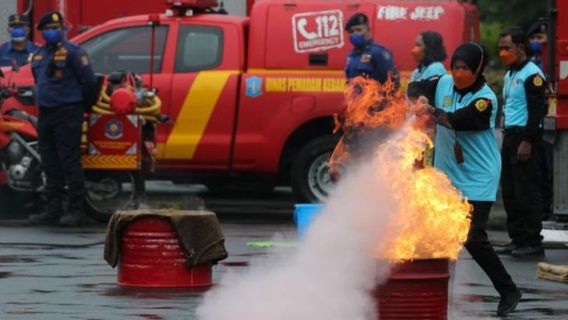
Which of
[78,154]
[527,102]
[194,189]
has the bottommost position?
[194,189]

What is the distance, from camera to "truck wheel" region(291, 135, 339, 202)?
15.7m

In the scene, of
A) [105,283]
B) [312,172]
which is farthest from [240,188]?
[105,283]

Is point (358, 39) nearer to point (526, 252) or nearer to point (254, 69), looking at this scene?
point (254, 69)

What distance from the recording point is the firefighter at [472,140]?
8.77 metres

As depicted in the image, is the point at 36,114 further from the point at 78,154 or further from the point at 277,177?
the point at 277,177

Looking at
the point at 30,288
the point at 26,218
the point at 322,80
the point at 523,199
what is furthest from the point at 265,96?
the point at 30,288

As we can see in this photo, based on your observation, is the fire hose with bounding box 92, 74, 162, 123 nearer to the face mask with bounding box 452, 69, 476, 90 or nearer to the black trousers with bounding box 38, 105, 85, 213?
the black trousers with bounding box 38, 105, 85, 213

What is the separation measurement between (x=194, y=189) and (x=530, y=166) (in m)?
8.00

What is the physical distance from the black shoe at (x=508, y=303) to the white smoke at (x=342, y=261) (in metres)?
1.68

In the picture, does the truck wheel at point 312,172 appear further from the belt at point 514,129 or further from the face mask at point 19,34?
the face mask at point 19,34

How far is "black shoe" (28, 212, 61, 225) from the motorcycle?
0.27 m

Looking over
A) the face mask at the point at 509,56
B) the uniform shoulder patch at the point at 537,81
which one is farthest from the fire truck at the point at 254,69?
the uniform shoulder patch at the point at 537,81

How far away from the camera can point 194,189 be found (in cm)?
1952

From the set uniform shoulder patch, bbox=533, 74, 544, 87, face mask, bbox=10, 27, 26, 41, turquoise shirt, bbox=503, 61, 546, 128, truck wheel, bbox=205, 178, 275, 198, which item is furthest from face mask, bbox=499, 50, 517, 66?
face mask, bbox=10, 27, 26, 41
